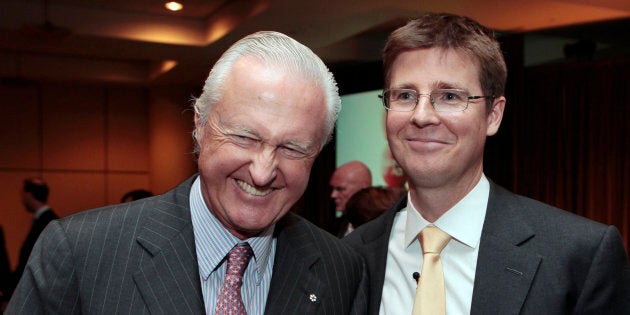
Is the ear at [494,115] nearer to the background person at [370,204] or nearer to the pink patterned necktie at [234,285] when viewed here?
the pink patterned necktie at [234,285]

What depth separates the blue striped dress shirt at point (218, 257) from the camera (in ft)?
4.64

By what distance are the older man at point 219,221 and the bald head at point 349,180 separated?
3.31 m

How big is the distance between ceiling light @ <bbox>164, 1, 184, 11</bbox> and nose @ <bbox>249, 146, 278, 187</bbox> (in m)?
5.88

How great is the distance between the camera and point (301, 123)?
1316mm

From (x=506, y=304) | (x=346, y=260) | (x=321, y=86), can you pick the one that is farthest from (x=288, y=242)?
(x=506, y=304)

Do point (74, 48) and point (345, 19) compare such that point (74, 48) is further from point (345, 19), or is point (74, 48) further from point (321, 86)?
point (321, 86)

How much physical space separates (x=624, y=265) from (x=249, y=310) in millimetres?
930

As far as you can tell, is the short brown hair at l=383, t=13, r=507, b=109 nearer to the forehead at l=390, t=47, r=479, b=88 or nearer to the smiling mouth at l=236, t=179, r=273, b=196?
the forehead at l=390, t=47, r=479, b=88

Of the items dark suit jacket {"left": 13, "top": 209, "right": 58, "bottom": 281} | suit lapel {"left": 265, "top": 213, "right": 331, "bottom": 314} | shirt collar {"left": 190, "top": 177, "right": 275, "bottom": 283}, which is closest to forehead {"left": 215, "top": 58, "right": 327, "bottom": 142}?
shirt collar {"left": 190, "top": 177, "right": 275, "bottom": 283}

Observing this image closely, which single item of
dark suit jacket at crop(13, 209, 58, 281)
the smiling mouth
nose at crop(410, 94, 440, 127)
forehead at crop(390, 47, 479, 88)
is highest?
forehead at crop(390, 47, 479, 88)

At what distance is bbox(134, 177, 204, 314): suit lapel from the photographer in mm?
1331

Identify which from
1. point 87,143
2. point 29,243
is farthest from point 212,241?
point 87,143

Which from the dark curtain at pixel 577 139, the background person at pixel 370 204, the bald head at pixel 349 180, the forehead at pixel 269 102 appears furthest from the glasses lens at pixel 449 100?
the dark curtain at pixel 577 139

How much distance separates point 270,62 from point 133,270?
522 mm
